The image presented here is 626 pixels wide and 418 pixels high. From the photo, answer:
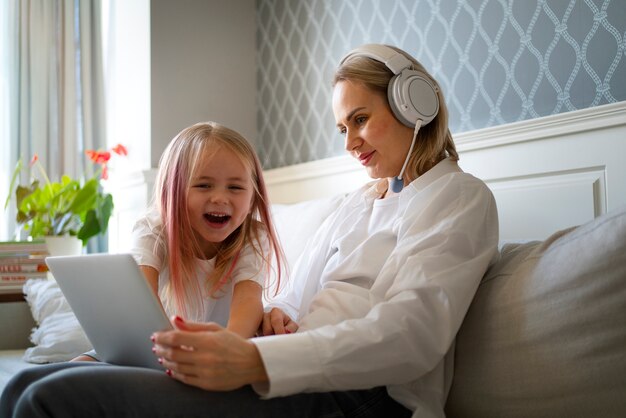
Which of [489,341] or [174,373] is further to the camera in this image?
[489,341]

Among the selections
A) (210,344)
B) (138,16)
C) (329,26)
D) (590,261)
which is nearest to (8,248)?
(138,16)

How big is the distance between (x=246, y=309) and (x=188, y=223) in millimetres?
238

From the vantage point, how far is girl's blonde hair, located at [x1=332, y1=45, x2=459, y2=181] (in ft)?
4.87

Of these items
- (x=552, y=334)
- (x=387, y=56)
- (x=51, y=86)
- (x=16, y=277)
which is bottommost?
(x=16, y=277)

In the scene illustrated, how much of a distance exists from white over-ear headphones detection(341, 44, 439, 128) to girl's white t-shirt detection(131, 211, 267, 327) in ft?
1.50

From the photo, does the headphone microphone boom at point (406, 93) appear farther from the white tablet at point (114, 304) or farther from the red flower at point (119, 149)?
the red flower at point (119, 149)

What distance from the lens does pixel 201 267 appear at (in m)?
1.59

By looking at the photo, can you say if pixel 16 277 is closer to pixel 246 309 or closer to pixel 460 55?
pixel 246 309

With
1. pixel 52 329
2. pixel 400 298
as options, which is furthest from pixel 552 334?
pixel 52 329

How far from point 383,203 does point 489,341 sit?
426 millimetres

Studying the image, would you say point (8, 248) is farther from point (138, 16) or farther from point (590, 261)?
point (590, 261)

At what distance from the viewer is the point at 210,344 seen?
958 millimetres

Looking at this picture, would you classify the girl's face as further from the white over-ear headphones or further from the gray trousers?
the gray trousers

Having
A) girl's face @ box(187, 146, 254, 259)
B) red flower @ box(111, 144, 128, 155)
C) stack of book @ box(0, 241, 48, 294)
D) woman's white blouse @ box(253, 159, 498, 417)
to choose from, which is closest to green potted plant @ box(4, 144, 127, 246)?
red flower @ box(111, 144, 128, 155)
